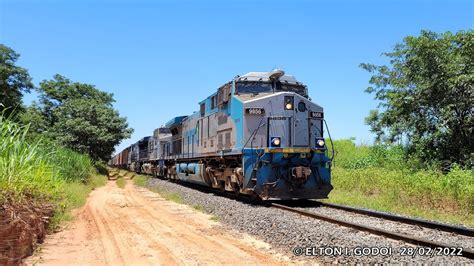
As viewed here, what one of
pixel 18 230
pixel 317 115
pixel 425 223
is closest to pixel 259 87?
pixel 317 115

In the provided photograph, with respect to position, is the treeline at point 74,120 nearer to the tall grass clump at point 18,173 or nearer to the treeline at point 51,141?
the treeline at point 51,141

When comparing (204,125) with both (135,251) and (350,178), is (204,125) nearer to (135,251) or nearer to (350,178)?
(350,178)

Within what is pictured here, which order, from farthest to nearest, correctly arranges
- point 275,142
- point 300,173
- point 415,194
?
point 415,194
point 275,142
point 300,173

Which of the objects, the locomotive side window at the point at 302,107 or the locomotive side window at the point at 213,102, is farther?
the locomotive side window at the point at 213,102

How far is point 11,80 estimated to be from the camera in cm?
3525

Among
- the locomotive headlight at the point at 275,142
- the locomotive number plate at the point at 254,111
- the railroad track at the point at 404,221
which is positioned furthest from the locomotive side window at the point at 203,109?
the railroad track at the point at 404,221

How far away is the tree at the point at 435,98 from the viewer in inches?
671

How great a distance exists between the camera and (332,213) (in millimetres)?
9828

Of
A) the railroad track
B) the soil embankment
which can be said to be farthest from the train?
the soil embankment

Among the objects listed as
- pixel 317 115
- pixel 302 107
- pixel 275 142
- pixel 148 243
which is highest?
pixel 302 107

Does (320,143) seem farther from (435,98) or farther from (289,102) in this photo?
(435,98)

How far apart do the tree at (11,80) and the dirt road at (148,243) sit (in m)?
27.7

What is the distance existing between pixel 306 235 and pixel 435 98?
13365mm

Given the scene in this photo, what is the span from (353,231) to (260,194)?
3.78m
